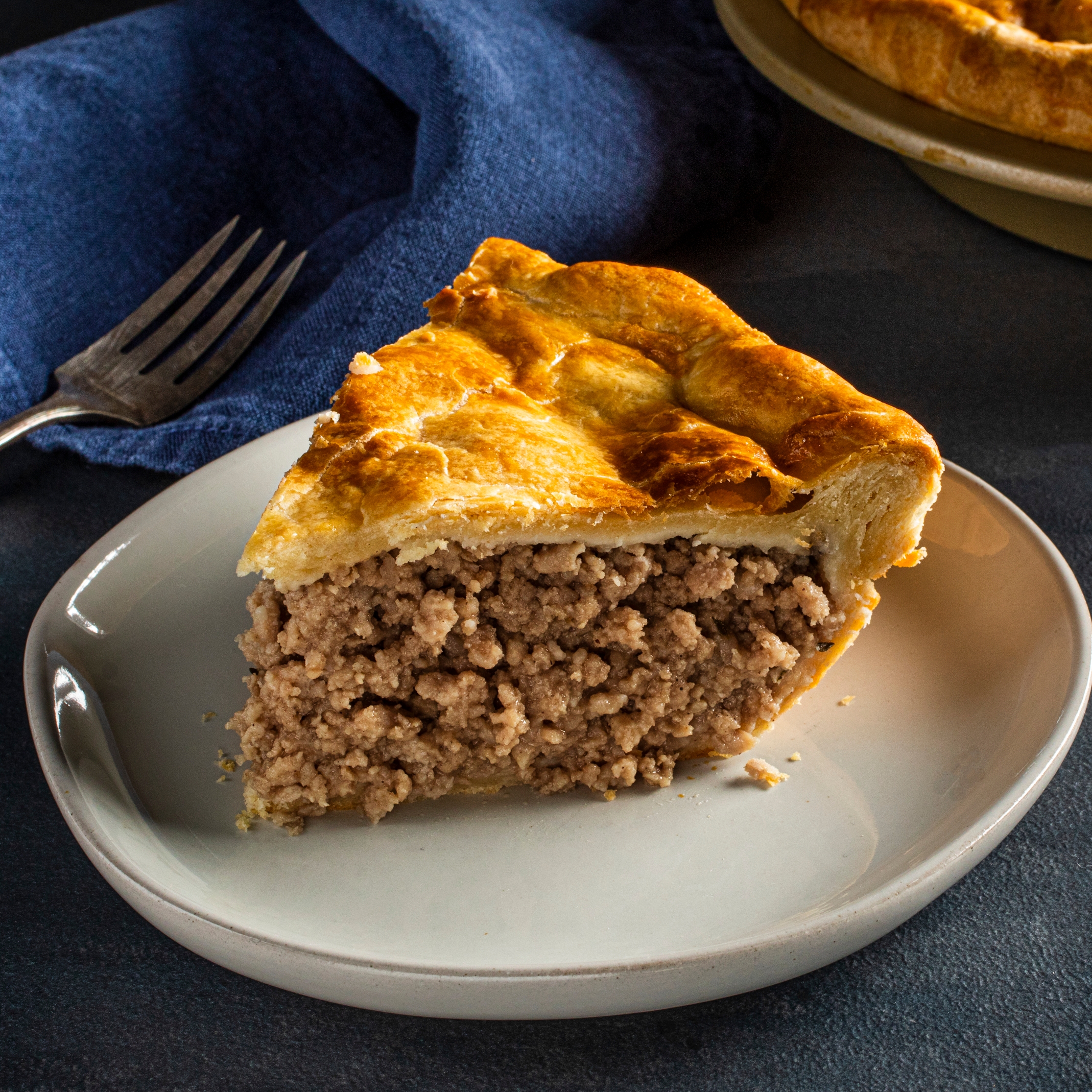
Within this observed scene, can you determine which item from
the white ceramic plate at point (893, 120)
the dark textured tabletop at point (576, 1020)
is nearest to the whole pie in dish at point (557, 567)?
the dark textured tabletop at point (576, 1020)

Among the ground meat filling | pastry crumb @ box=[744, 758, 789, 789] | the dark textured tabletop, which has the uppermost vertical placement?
the ground meat filling

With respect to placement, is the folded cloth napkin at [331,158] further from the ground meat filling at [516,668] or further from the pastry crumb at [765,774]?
the pastry crumb at [765,774]

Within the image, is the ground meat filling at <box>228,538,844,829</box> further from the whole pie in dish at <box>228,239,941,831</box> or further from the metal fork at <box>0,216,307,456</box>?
the metal fork at <box>0,216,307,456</box>

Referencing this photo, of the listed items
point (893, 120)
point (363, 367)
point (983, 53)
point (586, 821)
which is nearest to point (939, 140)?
point (893, 120)

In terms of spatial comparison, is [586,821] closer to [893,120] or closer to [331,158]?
[893,120]

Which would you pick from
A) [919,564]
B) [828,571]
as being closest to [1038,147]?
[919,564]

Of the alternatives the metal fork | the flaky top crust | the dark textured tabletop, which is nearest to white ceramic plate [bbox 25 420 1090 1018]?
the dark textured tabletop

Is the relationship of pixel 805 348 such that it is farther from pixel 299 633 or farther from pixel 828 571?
pixel 299 633
